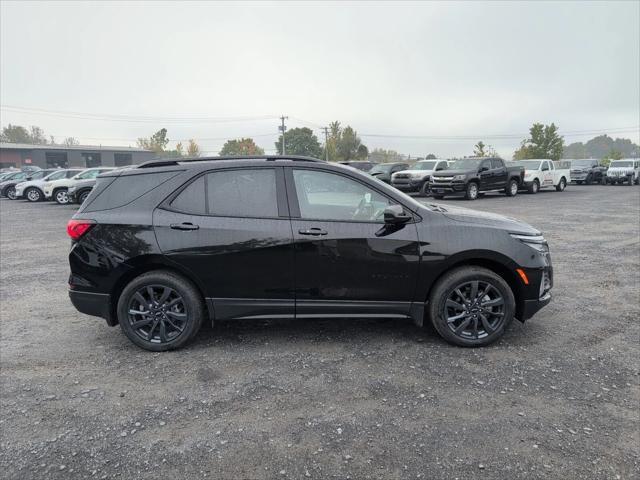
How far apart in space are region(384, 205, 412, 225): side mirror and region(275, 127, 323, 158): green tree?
281 ft

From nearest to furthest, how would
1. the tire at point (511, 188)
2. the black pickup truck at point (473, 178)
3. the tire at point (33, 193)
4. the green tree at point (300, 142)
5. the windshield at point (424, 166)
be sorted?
the black pickup truck at point (473, 178)
the tire at point (511, 188)
the tire at point (33, 193)
the windshield at point (424, 166)
the green tree at point (300, 142)

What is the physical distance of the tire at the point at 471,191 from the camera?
64.0 feet

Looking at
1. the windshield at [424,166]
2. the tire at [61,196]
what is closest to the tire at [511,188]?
the windshield at [424,166]

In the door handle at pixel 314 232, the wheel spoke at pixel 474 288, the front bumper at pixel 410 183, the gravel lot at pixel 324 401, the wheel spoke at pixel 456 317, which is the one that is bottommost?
the gravel lot at pixel 324 401

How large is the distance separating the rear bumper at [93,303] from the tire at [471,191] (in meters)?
17.9

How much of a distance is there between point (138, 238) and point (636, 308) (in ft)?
18.2

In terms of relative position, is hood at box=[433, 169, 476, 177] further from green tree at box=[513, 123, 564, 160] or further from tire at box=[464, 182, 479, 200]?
green tree at box=[513, 123, 564, 160]

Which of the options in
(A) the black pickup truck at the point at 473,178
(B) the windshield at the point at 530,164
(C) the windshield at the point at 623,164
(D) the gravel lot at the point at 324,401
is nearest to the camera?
(D) the gravel lot at the point at 324,401

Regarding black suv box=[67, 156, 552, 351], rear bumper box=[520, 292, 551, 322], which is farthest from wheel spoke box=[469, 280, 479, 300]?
rear bumper box=[520, 292, 551, 322]

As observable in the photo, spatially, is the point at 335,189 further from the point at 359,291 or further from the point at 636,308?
the point at 636,308

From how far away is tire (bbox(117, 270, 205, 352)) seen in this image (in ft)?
12.9

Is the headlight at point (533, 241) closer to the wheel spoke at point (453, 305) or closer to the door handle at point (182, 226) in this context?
the wheel spoke at point (453, 305)

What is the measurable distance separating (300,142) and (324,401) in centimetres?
A: 9156

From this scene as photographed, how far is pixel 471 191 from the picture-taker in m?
19.7
